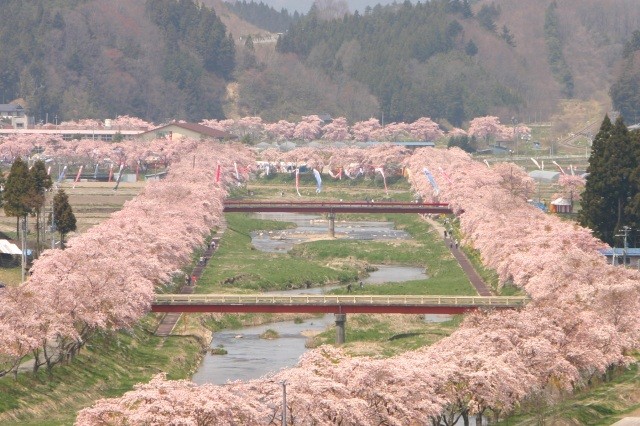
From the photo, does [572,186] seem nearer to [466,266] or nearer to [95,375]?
[466,266]

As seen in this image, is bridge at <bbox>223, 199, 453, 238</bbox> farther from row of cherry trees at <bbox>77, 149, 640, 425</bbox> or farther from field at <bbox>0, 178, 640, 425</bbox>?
row of cherry trees at <bbox>77, 149, 640, 425</bbox>

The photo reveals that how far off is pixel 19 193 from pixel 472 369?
3882 cm

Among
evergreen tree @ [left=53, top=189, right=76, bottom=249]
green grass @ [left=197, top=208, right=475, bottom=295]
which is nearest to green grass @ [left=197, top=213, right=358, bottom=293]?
green grass @ [left=197, top=208, right=475, bottom=295]

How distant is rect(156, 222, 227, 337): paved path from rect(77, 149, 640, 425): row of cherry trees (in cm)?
1477

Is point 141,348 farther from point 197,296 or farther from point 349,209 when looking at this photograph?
point 349,209

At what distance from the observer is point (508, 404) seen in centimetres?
4975

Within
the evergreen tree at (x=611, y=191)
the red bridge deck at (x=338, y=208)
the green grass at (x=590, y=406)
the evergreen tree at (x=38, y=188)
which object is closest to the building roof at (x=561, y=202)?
the red bridge deck at (x=338, y=208)

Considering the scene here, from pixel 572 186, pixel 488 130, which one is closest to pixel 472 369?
pixel 572 186

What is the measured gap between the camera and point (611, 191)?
87.9 metres

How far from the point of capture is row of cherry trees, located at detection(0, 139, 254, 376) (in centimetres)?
5600

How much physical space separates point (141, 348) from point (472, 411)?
2126 cm

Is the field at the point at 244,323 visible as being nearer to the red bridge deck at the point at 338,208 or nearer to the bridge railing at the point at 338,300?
the bridge railing at the point at 338,300

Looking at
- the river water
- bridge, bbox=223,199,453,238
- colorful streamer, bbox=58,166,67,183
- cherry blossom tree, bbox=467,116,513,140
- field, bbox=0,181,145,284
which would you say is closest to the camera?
the river water

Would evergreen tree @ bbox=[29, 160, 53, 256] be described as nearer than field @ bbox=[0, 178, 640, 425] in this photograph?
No
